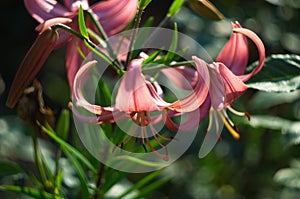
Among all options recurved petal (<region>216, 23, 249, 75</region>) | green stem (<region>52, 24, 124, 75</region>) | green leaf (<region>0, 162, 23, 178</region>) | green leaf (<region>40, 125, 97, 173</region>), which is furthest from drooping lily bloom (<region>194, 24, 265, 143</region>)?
green leaf (<region>0, 162, 23, 178</region>)

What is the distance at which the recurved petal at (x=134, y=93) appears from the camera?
2.71ft

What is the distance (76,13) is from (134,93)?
0.85ft

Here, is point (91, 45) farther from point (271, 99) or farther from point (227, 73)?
point (271, 99)

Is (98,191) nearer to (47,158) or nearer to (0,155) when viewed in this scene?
(47,158)

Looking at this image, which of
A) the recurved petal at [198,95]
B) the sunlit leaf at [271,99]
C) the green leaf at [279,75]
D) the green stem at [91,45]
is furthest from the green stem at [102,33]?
the sunlit leaf at [271,99]

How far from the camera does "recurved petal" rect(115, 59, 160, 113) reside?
83cm

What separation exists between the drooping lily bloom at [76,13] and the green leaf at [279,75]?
23cm

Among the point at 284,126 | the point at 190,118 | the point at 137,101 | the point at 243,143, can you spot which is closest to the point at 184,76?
the point at 190,118

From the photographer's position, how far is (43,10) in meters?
1.06

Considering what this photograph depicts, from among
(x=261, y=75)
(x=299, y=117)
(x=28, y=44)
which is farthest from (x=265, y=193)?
(x=28, y=44)

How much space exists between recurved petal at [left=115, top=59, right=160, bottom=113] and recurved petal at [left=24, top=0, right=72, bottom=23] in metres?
0.24

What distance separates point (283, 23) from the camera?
180cm

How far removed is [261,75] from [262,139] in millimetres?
737

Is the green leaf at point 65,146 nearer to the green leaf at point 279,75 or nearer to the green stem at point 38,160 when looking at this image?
the green stem at point 38,160
